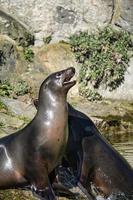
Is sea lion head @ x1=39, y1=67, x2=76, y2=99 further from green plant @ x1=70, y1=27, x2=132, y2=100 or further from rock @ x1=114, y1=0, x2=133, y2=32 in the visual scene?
rock @ x1=114, y1=0, x2=133, y2=32

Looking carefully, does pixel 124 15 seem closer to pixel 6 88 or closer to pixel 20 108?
pixel 6 88

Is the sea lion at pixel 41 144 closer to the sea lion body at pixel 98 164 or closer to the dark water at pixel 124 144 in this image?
the sea lion body at pixel 98 164

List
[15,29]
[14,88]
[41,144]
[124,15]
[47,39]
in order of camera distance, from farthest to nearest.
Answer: [124,15], [47,39], [15,29], [14,88], [41,144]

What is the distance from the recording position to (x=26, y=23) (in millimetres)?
18953

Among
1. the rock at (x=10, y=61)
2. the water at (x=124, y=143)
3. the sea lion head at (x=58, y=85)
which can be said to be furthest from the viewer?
the rock at (x=10, y=61)

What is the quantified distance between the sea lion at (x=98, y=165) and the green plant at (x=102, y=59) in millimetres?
9945

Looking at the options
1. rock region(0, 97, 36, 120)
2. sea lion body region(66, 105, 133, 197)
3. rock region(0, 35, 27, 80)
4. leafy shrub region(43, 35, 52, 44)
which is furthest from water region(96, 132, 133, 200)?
leafy shrub region(43, 35, 52, 44)

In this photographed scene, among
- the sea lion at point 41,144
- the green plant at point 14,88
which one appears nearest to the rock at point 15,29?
the green plant at point 14,88

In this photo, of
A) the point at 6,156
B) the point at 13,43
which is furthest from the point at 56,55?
the point at 6,156

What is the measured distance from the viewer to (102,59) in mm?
17922

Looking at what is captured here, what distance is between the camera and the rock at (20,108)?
13.7 meters

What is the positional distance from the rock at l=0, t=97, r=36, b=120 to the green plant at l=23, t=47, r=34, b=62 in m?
2.93

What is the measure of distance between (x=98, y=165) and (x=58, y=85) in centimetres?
133

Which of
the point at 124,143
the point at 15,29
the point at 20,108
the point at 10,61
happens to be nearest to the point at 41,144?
the point at 124,143
